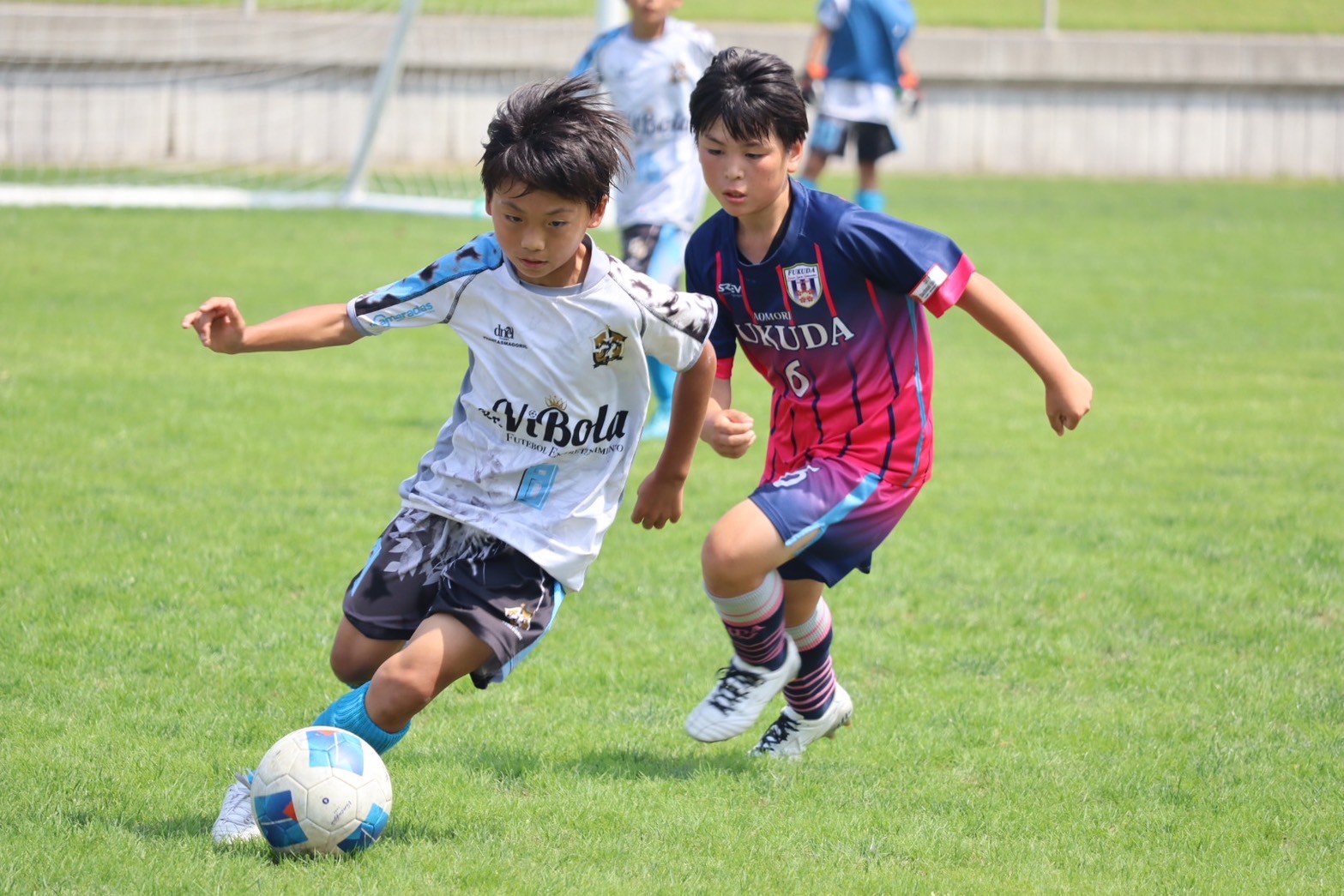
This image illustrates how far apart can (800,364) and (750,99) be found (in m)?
0.65

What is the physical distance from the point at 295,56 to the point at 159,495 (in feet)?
41.9

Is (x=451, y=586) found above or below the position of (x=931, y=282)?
below

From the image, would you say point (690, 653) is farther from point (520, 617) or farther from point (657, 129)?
point (657, 129)

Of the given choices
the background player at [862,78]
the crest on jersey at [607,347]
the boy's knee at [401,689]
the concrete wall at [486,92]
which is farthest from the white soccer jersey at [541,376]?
the concrete wall at [486,92]

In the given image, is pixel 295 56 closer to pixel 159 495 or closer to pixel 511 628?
pixel 159 495

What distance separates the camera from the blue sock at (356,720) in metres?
3.14

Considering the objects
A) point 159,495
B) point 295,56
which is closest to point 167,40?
point 295,56

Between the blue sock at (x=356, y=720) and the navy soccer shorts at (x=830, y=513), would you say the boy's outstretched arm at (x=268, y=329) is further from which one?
the navy soccer shorts at (x=830, y=513)

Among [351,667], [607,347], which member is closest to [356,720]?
[351,667]

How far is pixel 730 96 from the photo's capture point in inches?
136

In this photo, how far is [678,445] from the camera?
11.0ft

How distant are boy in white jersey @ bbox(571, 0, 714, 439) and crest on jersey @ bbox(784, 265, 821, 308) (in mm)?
3461

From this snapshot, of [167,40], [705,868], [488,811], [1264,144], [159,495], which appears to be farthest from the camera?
[1264,144]

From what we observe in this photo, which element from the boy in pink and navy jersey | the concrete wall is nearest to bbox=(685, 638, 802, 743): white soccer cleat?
the boy in pink and navy jersey
